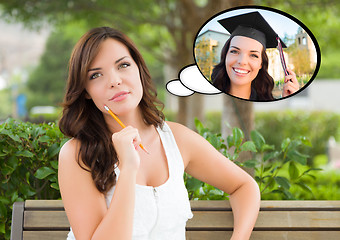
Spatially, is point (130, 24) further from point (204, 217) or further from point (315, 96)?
point (315, 96)

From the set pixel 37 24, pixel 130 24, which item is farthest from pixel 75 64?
pixel 130 24

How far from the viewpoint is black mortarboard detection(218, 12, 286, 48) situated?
70.5 inches

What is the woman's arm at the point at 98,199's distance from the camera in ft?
5.44

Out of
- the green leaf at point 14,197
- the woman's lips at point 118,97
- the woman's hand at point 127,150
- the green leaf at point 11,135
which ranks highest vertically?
the woman's lips at point 118,97

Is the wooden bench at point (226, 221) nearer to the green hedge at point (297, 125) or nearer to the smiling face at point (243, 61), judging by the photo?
the smiling face at point (243, 61)

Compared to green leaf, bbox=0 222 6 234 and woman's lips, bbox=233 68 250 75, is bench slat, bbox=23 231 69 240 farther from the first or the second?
woman's lips, bbox=233 68 250 75

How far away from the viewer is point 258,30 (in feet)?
5.90

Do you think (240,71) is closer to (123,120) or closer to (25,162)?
(123,120)

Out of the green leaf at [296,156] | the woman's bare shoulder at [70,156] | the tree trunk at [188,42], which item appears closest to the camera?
the woman's bare shoulder at [70,156]

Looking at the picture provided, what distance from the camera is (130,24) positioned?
411 inches

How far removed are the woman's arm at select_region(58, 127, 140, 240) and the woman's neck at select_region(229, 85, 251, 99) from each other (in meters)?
0.47

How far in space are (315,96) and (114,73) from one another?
80.4 feet

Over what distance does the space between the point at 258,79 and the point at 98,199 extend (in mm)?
780

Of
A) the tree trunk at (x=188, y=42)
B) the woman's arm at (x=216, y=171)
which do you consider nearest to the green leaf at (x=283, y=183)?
the woman's arm at (x=216, y=171)
